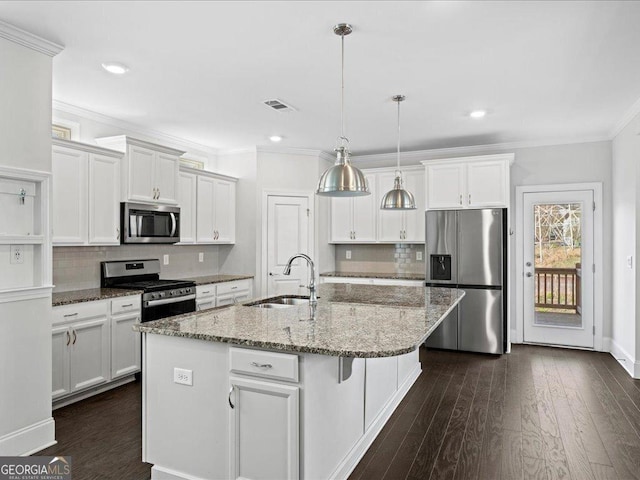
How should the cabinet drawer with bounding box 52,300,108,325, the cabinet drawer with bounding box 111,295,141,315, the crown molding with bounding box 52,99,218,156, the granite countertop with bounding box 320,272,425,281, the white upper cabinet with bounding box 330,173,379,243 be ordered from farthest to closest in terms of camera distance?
the white upper cabinet with bounding box 330,173,379,243, the granite countertop with bounding box 320,272,425,281, the crown molding with bounding box 52,99,218,156, the cabinet drawer with bounding box 111,295,141,315, the cabinet drawer with bounding box 52,300,108,325

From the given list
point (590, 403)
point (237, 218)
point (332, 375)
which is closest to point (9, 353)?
point (332, 375)

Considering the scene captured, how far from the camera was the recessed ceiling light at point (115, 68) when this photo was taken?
10.3 ft

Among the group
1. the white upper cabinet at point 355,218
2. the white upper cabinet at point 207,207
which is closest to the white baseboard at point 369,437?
the white upper cabinet at point 355,218

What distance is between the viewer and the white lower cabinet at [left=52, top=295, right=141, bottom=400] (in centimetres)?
336

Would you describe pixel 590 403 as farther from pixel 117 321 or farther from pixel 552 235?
pixel 117 321

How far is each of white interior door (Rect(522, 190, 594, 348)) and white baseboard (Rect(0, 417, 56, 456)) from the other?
17.0 feet

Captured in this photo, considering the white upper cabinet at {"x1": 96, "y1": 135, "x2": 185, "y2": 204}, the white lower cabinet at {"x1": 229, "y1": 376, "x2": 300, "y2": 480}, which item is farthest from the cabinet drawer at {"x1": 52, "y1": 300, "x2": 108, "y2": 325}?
the white lower cabinet at {"x1": 229, "y1": 376, "x2": 300, "y2": 480}

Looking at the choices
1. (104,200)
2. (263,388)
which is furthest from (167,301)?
(263,388)

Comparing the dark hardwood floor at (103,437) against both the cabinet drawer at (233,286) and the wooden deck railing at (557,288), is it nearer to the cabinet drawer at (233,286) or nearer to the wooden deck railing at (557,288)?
the cabinet drawer at (233,286)

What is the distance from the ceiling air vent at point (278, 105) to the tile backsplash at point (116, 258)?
2.16m

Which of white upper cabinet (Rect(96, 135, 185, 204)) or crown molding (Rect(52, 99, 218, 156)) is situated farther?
white upper cabinet (Rect(96, 135, 185, 204))

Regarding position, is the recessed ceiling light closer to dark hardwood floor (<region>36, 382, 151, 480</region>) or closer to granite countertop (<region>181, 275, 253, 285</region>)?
granite countertop (<region>181, 275, 253, 285</region>)

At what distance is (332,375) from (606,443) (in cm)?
204

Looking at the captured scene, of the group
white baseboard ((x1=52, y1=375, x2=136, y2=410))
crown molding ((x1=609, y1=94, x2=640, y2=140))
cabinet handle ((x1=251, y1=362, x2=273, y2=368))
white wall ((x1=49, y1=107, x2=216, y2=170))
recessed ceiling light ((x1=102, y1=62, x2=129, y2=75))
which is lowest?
white baseboard ((x1=52, y1=375, x2=136, y2=410))
